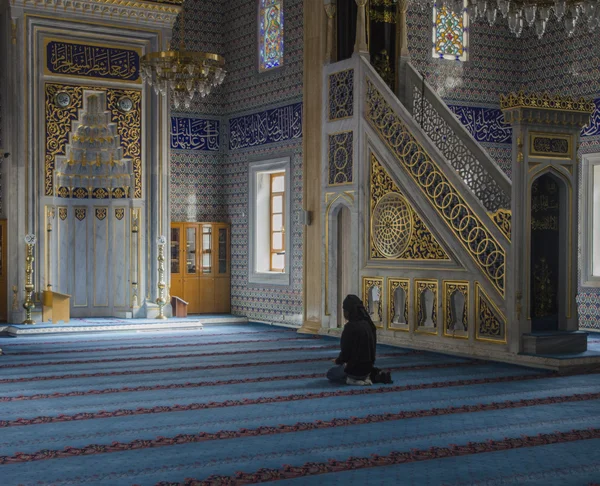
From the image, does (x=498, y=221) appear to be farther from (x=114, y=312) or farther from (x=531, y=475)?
(x=114, y=312)

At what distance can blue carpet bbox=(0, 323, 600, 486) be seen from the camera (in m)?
3.52

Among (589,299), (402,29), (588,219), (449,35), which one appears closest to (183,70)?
(402,29)

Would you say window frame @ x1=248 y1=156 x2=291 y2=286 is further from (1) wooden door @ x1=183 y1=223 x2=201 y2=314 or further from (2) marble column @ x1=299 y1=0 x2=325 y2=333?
(2) marble column @ x1=299 y1=0 x2=325 y2=333

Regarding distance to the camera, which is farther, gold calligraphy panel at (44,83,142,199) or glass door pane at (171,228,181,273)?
glass door pane at (171,228,181,273)

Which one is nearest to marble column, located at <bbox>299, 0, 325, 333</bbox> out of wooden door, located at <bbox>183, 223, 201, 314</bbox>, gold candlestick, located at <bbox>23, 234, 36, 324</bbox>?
wooden door, located at <bbox>183, 223, 201, 314</bbox>

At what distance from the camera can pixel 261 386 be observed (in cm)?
555

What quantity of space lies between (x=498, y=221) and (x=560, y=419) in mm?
2559

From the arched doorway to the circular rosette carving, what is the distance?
119 cm

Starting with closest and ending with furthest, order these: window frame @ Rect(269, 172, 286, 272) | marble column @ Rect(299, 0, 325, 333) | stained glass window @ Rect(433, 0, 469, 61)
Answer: marble column @ Rect(299, 0, 325, 333)
stained glass window @ Rect(433, 0, 469, 61)
window frame @ Rect(269, 172, 286, 272)

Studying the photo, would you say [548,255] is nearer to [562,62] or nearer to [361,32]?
[361,32]

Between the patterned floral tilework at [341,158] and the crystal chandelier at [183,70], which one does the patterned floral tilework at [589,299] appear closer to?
the patterned floral tilework at [341,158]

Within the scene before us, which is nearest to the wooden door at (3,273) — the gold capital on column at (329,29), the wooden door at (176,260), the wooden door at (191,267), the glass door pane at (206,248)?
the wooden door at (176,260)

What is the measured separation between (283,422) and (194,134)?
6.60m

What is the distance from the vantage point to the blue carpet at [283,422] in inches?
138
